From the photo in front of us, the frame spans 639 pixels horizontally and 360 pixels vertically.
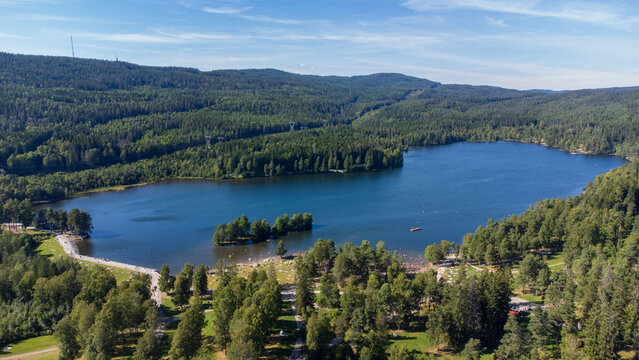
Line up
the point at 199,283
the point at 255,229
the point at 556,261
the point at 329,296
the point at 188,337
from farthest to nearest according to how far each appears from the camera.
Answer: the point at 255,229 < the point at 556,261 < the point at 199,283 < the point at 329,296 < the point at 188,337

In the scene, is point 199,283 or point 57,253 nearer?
point 199,283

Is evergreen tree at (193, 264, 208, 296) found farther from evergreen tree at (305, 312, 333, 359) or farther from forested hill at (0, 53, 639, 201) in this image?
forested hill at (0, 53, 639, 201)

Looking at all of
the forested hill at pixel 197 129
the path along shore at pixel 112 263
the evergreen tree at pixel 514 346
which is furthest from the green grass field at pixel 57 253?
the evergreen tree at pixel 514 346

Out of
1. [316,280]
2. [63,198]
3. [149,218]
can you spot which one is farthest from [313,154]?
[316,280]

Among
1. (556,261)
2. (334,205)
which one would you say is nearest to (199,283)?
(334,205)

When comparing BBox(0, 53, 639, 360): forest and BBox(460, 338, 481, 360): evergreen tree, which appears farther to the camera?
BBox(0, 53, 639, 360): forest

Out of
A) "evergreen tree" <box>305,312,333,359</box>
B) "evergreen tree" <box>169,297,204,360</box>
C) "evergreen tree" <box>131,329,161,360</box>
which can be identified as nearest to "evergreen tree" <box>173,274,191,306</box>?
"evergreen tree" <box>169,297,204,360</box>

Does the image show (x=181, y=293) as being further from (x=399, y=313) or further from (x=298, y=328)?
(x=399, y=313)
